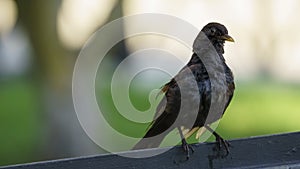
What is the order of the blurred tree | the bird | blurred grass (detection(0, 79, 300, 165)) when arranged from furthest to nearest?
blurred grass (detection(0, 79, 300, 165)), the blurred tree, the bird

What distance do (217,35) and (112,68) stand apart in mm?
7252

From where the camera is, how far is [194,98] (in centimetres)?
298

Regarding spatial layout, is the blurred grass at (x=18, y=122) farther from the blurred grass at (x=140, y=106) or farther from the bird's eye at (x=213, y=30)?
the bird's eye at (x=213, y=30)

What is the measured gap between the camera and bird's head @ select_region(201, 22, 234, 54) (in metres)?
3.19

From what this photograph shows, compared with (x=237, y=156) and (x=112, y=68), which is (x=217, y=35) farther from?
(x=112, y=68)

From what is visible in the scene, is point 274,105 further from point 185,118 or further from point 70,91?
point 185,118

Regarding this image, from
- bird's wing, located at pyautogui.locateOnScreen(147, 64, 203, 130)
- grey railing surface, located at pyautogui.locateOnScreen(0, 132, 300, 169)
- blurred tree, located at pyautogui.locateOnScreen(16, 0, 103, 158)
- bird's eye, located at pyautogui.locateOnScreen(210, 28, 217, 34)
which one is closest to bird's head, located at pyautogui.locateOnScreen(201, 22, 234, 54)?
bird's eye, located at pyautogui.locateOnScreen(210, 28, 217, 34)

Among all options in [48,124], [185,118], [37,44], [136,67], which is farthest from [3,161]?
[185,118]

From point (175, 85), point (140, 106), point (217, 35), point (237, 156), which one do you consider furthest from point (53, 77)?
point (237, 156)

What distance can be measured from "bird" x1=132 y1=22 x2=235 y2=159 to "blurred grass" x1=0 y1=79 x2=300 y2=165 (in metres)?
3.49

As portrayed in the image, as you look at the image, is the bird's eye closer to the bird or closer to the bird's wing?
the bird

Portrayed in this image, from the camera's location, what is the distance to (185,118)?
10.0 feet

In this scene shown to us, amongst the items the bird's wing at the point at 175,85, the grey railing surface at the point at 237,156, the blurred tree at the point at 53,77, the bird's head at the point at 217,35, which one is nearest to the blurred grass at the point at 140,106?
the blurred tree at the point at 53,77

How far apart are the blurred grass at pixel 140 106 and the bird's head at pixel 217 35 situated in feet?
11.1
